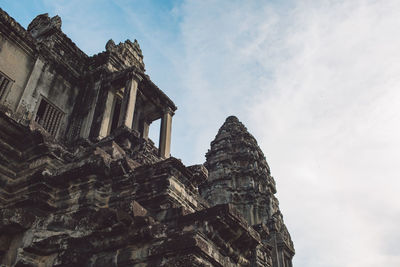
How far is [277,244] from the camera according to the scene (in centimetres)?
2642

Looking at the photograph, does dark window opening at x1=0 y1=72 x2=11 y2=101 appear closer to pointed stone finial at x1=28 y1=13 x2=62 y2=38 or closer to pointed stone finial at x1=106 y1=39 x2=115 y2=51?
pointed stone finial at x1=28 y1=13 x2=62 y2=38

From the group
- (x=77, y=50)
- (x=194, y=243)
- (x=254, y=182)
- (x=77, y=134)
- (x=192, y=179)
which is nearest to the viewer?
(x=194, y=243)

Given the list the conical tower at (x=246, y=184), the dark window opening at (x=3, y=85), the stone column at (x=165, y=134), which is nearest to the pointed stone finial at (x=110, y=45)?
the stone column at (x=165, y=134)

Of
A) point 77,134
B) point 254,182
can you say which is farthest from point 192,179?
point 254,182

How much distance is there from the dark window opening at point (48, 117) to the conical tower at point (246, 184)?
760 inches

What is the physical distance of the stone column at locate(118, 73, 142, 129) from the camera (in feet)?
37.6

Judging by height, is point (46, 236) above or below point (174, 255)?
above

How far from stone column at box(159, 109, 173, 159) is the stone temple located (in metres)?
0.04

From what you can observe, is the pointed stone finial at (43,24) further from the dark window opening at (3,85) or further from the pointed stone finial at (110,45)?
the dark window opening at (3,85)

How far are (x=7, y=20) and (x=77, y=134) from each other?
421 centimetres

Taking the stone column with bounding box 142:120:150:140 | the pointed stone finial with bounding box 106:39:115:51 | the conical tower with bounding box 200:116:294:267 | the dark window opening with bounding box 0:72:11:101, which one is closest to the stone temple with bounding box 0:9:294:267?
the dark window opening with bounding box 0:72:11:101

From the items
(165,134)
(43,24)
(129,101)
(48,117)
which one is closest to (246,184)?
(165,134)

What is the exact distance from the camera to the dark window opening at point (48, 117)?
11.4 meters

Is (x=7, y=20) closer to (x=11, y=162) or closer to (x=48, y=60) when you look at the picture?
(x=48, y=60)
